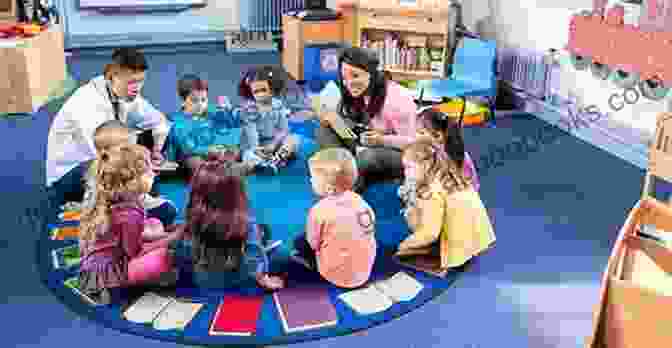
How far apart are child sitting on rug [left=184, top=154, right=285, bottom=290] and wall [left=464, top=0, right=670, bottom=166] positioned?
2.64 m

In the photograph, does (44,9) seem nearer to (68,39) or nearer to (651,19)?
(68,39)

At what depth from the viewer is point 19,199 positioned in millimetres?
3768

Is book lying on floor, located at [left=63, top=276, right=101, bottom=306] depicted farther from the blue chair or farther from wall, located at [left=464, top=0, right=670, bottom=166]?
wall, located at [left=464, top=0, right=670, bottom=166]

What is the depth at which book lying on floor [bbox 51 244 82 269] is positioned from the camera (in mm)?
3068

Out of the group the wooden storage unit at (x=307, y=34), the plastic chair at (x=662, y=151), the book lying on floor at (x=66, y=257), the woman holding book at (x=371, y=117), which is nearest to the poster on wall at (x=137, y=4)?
the wooden storage unit at (x=307, y=34)

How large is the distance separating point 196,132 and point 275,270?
1310 millimetres

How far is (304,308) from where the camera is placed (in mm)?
2781

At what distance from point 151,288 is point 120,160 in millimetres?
528

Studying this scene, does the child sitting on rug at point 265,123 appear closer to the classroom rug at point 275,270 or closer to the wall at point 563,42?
the classroom rug at point 275,270

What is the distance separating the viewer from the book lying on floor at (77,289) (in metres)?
2.79

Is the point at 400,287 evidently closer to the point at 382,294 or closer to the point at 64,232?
the point at 382,294

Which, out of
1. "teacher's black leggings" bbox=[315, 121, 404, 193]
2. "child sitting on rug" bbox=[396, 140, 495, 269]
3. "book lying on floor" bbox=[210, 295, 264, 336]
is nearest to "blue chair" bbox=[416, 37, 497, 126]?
"teacher's black leggings" bbox=[315, 121, 404, 193]

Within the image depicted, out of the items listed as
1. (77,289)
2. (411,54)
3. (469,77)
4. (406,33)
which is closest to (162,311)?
(77,289)

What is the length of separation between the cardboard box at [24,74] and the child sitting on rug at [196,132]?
5.30 ft
